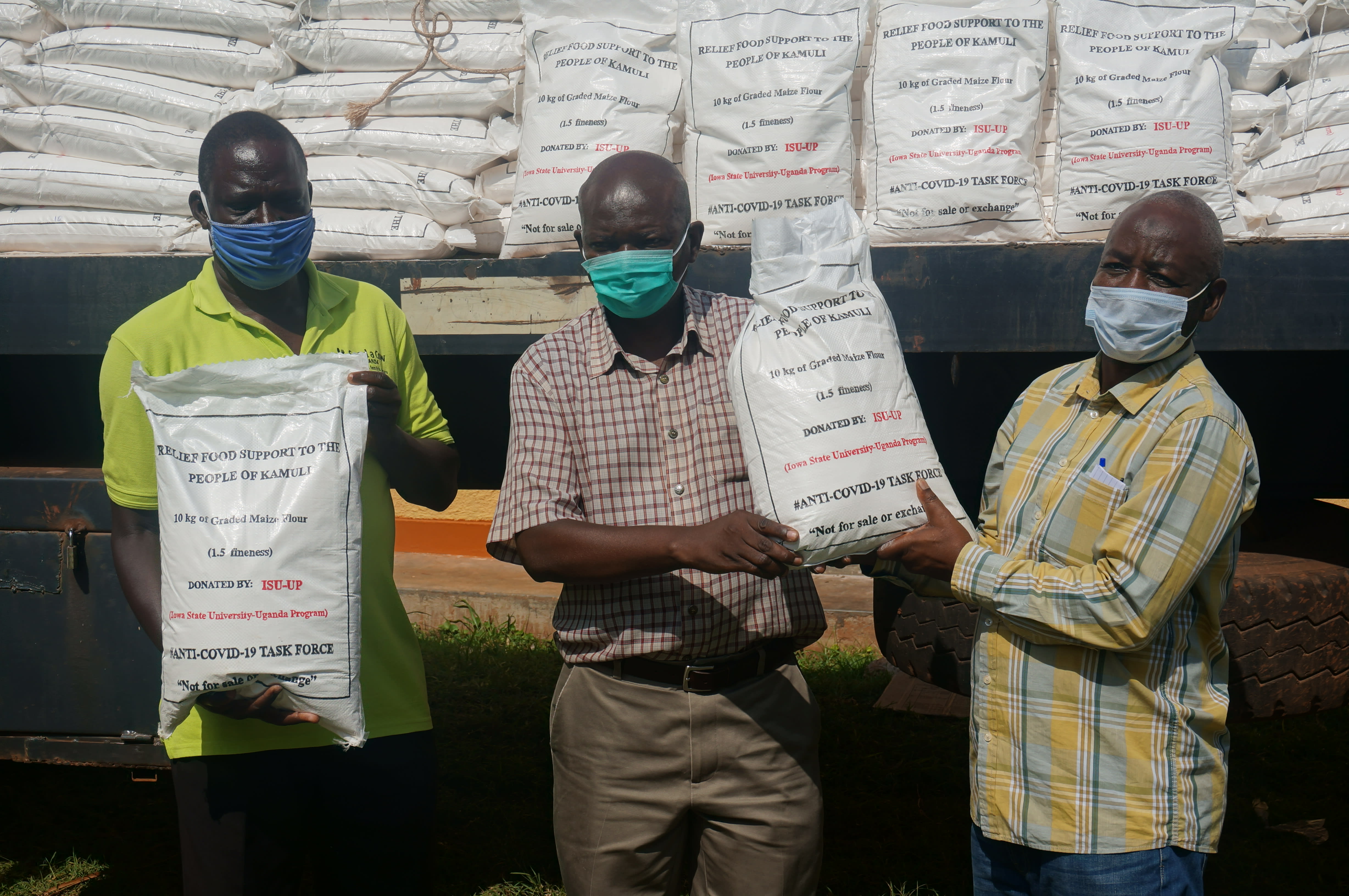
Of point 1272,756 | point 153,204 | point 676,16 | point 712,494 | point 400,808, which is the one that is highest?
point 676,16

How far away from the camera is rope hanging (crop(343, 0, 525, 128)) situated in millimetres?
2520

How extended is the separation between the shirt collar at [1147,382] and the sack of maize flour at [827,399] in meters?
0.28

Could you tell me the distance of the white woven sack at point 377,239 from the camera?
2332 millimetres

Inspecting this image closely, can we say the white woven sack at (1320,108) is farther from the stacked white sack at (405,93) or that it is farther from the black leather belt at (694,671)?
the stacked white sack at (405,93)

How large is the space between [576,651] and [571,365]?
497 millimetres

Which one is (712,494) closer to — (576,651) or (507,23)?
(576,651)

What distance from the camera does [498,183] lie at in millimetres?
2488

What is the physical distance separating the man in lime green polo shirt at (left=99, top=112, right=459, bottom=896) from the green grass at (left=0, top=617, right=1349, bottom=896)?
1.24 metres

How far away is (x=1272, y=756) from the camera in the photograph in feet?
12.1

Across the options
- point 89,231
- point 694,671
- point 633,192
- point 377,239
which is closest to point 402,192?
point 377,239

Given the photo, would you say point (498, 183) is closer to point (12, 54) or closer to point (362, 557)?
point (362, 557)

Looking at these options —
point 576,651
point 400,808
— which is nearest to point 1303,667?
point 576,651

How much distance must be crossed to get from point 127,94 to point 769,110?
68.4 inches

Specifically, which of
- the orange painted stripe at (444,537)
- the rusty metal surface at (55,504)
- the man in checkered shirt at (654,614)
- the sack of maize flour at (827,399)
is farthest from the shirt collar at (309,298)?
the orange painted stripe at (444,537)
